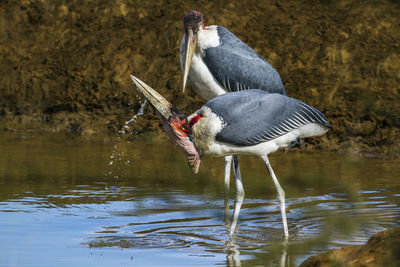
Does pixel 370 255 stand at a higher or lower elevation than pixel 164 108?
lower

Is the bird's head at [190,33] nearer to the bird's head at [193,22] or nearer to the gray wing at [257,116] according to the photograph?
the bird's head at [193,22]

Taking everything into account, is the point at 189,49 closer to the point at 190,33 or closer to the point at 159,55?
the point at 190,33

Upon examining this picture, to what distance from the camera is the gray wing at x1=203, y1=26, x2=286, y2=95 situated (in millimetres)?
7367

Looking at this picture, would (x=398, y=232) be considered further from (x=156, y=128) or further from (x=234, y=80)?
(x=156, y=128)

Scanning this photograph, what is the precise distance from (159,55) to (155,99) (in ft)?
27.8

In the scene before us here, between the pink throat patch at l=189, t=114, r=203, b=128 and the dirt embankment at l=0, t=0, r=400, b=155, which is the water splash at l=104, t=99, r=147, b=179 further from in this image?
the pink throat patch at l=189, t=114, r=203, b=128

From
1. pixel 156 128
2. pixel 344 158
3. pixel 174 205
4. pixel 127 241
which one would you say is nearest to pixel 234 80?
pixel 174 205

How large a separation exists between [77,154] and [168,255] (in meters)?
4.66

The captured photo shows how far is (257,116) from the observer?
5.82m

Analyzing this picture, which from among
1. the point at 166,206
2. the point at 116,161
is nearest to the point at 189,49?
the point at 166,206

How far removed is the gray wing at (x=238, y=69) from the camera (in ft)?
24.2

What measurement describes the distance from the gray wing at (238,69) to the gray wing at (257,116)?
1320mm

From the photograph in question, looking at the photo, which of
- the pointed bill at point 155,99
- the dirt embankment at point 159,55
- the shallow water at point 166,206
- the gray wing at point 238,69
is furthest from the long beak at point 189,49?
the dirt embankment at point 159,55

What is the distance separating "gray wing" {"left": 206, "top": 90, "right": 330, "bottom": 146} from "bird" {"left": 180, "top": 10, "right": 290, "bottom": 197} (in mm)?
1349
